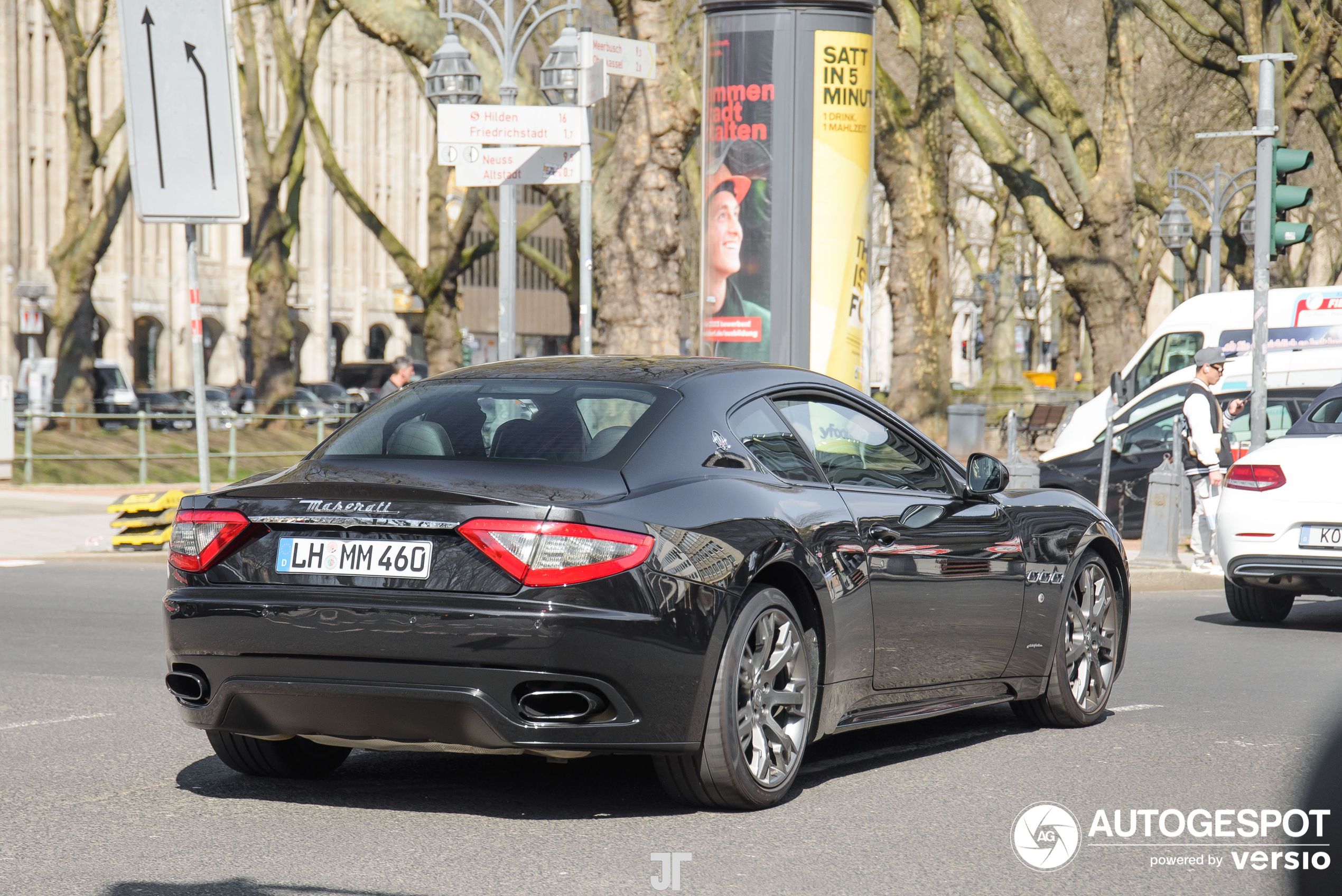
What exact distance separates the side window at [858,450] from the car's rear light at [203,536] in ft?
6.28

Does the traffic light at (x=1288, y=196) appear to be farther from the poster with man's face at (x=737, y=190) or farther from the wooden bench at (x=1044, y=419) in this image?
the wooden bench at (x=1044, y=419)

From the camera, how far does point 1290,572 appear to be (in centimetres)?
1081

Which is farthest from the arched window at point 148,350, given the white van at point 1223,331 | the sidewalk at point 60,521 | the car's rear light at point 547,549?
the car's rear light at point 547,549

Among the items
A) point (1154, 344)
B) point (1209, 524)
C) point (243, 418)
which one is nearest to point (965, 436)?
point (1154, 344)

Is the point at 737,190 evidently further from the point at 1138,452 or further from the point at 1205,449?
the point at 1138,452

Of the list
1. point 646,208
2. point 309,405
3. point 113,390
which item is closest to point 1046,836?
point 646,208

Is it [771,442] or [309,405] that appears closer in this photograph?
[771,442]

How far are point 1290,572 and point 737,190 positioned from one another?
6.43 meters

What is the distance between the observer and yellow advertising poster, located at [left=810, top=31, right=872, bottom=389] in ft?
50.3

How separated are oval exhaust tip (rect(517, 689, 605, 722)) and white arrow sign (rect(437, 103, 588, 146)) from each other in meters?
9.77

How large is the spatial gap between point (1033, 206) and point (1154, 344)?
4.04 meters

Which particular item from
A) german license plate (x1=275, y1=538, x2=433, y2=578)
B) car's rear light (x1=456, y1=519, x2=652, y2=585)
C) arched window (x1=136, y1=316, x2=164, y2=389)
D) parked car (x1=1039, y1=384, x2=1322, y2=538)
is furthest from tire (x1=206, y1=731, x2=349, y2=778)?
arched window (x1=136, y1=316, x2=164, y2=389)

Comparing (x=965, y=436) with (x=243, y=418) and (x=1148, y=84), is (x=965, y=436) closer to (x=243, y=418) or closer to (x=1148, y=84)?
(x=243, y=418)

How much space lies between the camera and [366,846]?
16.5 ft
